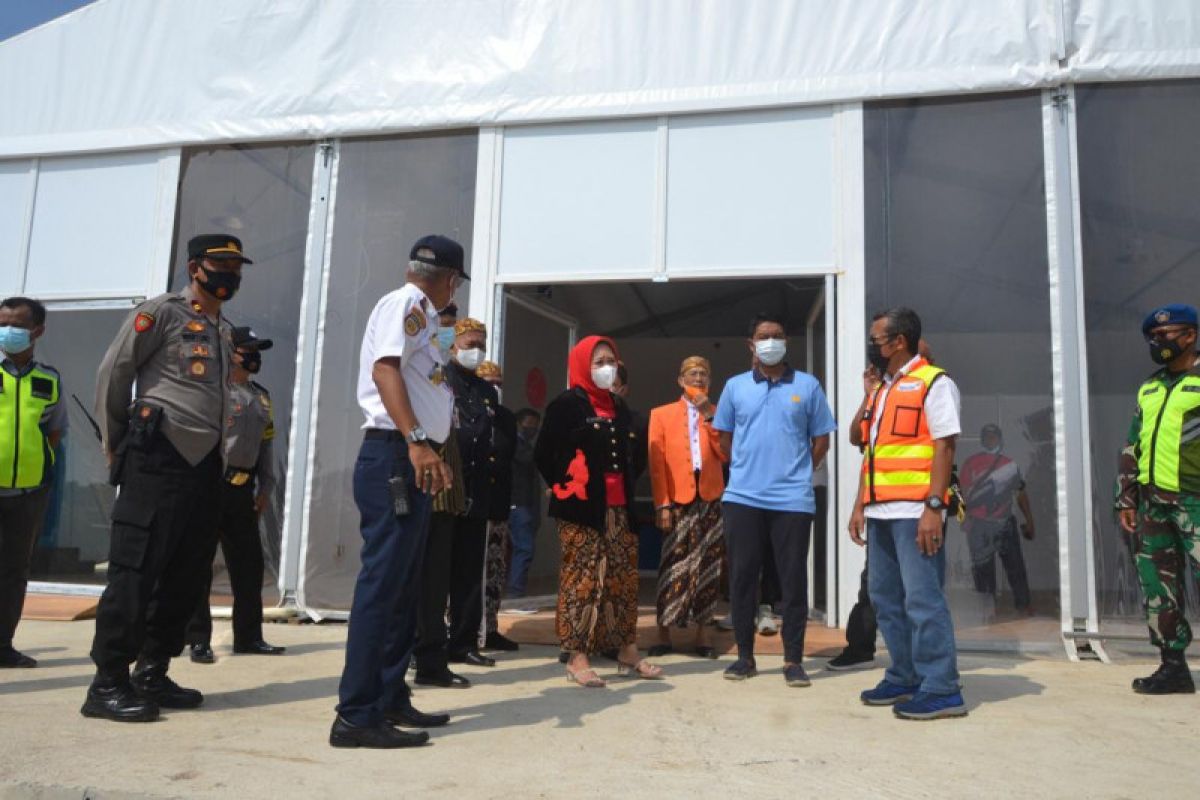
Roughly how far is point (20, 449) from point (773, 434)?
3.80 metres

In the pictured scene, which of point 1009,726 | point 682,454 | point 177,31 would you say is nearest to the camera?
point 1009,726

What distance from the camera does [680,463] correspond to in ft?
17.5

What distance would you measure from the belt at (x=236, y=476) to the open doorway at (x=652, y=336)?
2.11 meters

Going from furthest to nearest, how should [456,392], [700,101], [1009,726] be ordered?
[700,101] → [456,392] → [1009,726]

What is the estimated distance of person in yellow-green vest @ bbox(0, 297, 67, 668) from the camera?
4.64 meters

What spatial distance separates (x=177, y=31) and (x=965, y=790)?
301 inches

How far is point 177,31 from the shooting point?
24.3ft

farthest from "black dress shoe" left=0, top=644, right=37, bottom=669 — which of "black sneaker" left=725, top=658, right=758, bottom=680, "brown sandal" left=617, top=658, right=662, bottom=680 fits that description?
"black sneaker" left=725, top=658, right=758, bottom=680

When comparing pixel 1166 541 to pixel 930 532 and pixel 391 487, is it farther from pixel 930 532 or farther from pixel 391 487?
pixel 391 487

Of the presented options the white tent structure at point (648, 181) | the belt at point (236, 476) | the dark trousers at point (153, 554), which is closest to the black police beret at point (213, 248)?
the dark trousers at point (153, 554)

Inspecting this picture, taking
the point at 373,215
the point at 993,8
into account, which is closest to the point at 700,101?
the point at 993,8

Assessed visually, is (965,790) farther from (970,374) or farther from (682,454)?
(970,374)

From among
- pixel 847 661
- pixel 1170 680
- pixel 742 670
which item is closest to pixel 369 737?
pixel 742 670

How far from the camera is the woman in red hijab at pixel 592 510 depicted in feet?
14.4
